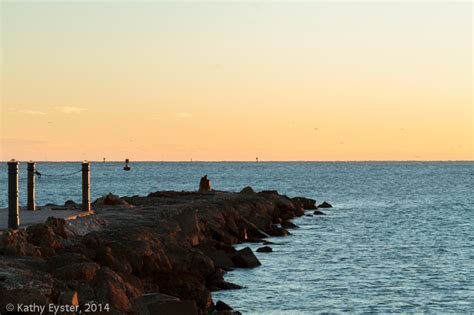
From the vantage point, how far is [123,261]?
19062 mm

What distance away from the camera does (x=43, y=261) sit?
1603cm

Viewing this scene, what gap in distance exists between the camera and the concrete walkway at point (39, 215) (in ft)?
70.9

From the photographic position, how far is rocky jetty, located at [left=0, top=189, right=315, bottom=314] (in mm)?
14422

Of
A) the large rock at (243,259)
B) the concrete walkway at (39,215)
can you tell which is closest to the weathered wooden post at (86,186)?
the concrete walkway at (39,215)

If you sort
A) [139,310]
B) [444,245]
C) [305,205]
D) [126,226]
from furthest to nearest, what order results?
1. [305,205]
2. [444,245]
3. [126,226]
4. [139,310]

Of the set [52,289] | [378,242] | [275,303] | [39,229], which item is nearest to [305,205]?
[378,242]

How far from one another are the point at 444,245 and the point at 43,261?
76.9ft

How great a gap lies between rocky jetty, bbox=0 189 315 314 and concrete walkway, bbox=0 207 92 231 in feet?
2.77

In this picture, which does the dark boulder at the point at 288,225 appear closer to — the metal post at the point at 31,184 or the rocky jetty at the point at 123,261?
the rocky jetty at the point at 123,261

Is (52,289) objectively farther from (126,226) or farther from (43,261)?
(126,226)

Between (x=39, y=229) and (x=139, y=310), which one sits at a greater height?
(x=39, y=229)

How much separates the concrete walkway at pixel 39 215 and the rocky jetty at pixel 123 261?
0.85m

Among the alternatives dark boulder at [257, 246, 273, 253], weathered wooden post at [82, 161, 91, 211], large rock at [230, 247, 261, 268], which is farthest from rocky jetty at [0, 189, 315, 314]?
dark boulder at [257, 246, 273, 253]

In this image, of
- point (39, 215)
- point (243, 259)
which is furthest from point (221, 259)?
point (39, 215)
